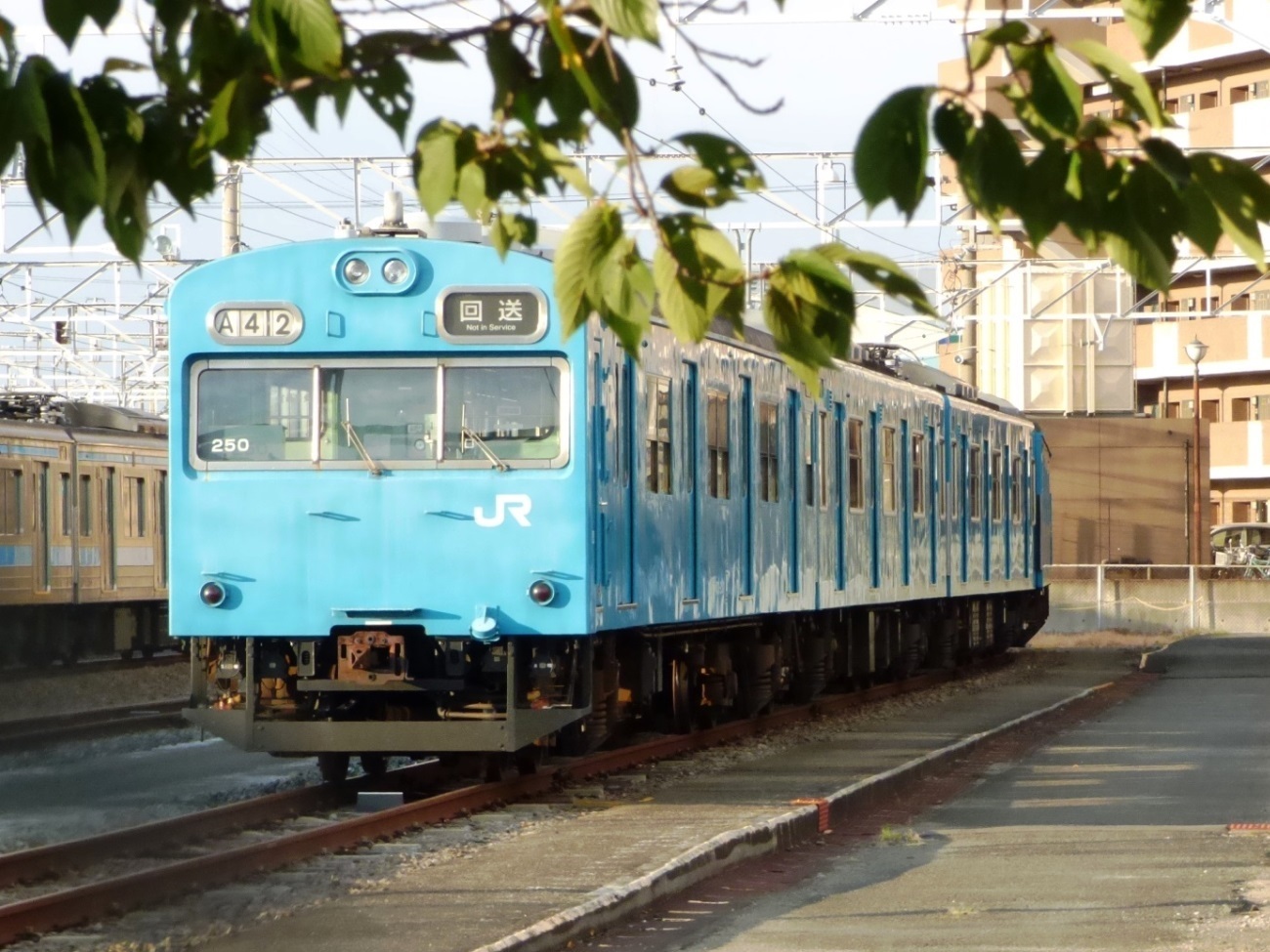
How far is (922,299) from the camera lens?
134 inches

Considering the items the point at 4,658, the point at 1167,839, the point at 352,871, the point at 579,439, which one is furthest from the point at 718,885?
the point at 4,658

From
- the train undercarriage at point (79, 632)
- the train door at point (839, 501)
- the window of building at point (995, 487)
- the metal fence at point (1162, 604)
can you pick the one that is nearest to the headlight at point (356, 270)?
the train door at point (839, 501)

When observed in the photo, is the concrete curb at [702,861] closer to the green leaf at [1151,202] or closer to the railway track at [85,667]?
the green leaf at [1151,202]

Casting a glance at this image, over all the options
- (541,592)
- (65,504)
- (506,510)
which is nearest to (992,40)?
(541,592)

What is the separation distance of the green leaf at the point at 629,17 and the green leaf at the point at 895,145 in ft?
1.18

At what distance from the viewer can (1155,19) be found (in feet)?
10.9

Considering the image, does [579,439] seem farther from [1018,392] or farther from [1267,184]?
[1018,392]

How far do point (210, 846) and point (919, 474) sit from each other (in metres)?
12.9

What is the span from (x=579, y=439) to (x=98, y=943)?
16.7ft

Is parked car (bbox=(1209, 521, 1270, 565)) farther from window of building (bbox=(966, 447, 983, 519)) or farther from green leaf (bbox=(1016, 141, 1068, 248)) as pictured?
green leaf (bbox=(1016, 141, 1068, 248))

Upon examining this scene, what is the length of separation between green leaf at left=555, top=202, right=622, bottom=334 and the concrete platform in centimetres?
443

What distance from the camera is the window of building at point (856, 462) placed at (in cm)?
1983

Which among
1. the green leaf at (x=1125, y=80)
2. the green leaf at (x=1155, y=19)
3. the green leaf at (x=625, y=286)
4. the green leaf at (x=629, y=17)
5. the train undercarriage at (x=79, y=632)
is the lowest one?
the train undercarriage at (x=79, y=632)

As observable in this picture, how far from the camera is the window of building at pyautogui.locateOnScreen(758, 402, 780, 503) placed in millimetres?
16797
